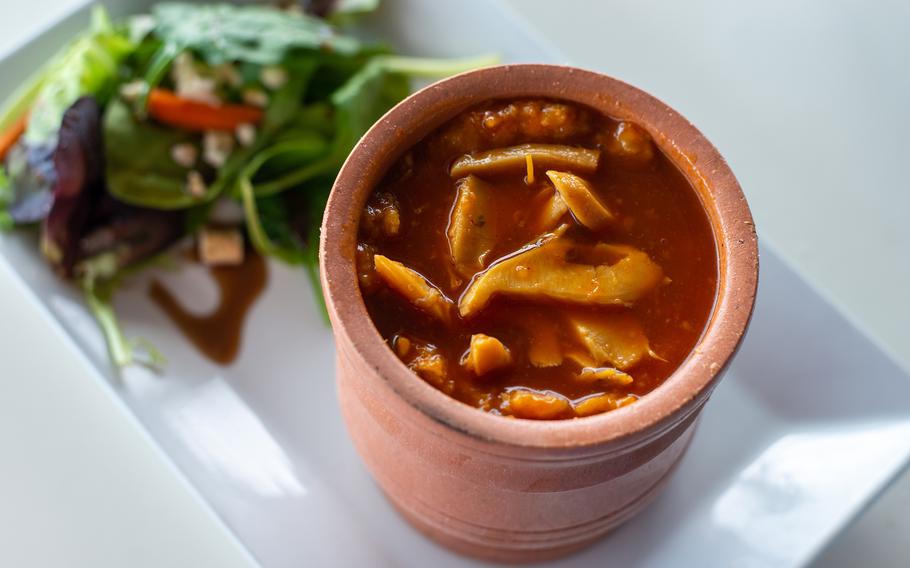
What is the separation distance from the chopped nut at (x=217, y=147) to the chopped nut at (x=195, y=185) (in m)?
0.05

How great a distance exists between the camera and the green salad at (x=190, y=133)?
2502 millimetres

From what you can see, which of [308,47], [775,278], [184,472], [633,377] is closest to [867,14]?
[775,278]

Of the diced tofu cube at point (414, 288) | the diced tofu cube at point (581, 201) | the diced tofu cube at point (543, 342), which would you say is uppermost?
the diced tofu cube at point (581, 201)

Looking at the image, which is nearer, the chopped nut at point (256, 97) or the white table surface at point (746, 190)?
the white table surface at point (746, 190)

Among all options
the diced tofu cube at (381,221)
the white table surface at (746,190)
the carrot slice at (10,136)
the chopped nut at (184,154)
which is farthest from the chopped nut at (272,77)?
the diced tofu cube at (381,221)

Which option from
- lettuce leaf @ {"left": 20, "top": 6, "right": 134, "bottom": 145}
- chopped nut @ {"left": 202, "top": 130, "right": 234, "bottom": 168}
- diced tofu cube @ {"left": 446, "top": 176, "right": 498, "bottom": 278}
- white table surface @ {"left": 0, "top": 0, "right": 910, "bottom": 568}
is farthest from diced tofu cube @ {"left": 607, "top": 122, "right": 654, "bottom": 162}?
lettuce leaf @ {"left": 20, "top": 6, "right": 134, "bottom": 145}

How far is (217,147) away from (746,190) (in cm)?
140

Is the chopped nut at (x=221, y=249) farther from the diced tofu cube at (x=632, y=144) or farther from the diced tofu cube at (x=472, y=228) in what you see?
the diced tofu cube at (x=632, y=144)

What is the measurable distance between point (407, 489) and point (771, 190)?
1.43 meters

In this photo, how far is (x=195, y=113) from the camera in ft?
8.49

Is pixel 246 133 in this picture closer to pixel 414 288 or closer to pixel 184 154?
pixel 184 154

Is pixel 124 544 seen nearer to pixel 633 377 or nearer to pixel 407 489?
pixel 407 489

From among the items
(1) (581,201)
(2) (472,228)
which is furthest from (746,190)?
(2) (472,228)

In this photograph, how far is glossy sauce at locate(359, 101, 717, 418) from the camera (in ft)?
5.50
